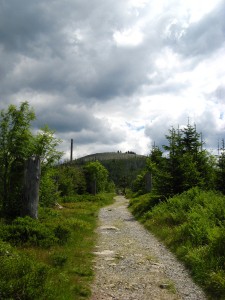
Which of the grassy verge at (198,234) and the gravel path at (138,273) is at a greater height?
the grassy verge at (198,234)

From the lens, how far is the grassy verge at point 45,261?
5.92 meters

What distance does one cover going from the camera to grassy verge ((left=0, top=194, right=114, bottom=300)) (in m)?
5.92

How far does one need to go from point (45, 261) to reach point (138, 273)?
2.70 metres

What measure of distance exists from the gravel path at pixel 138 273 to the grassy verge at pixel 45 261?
40cm

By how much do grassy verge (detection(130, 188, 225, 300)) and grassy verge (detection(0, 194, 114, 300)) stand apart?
294cm

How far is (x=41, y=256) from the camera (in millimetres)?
9320

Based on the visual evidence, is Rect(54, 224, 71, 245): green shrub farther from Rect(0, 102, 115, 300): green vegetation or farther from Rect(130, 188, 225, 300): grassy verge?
Rect(130, 188, 225, 300): grassy verge

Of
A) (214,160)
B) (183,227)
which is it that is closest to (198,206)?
(183,227)

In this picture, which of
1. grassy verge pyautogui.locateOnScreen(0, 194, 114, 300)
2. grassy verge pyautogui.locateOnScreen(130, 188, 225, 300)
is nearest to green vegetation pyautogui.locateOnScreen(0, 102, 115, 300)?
grassy verge pyautogui.locateOnScreen(0, 194, 114, 300)

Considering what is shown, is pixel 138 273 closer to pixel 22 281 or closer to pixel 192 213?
pixel 22 281

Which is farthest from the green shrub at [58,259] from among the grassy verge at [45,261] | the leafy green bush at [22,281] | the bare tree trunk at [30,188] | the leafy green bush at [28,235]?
the bare tree trunk at [30,188]

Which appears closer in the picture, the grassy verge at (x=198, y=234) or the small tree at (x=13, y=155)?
the grassy verge at (x=198, y=234)

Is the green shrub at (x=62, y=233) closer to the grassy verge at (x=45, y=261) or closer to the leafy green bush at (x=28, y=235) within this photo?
the grassy verge at (x=45, y=261)

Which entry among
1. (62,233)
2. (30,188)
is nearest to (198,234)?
(62,233)
